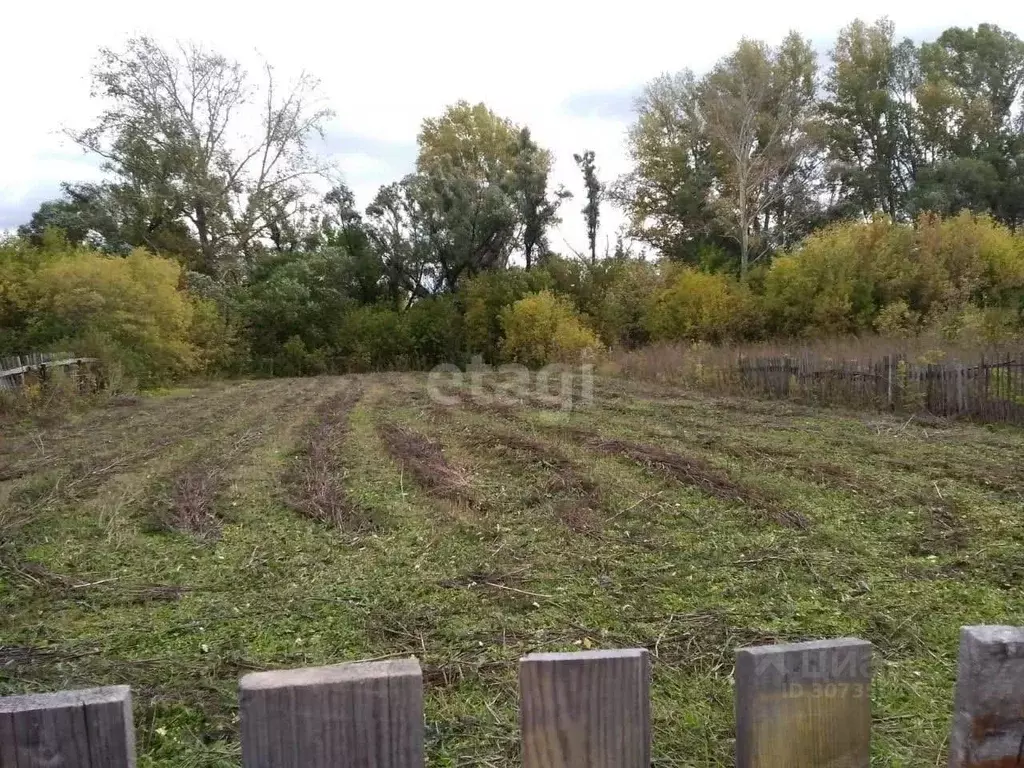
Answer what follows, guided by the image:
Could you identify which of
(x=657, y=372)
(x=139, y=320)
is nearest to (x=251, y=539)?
(x=657, y=372)

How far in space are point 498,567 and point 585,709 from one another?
3.10m

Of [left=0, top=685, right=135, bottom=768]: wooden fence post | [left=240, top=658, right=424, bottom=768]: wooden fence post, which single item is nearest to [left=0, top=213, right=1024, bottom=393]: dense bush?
[left=240, top=658, right=424, bottom=768]: wooden fence post

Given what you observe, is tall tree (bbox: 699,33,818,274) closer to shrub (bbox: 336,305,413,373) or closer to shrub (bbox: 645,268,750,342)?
shrub (bbox: 645,268,750,342)

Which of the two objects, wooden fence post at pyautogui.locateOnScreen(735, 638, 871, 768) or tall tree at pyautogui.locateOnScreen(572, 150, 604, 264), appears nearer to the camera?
wooden fence post at pyautogui.locateOnScreen(735, 638, 871, 768)

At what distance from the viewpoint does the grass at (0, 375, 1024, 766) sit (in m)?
2.67

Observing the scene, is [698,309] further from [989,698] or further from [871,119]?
[989,698]

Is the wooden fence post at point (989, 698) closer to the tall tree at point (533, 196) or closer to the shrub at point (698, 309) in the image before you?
the shrub at point (698, 309)

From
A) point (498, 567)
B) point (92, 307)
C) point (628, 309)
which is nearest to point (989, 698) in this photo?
point (498, 567)

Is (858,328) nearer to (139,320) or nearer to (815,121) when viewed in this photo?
(815,121)

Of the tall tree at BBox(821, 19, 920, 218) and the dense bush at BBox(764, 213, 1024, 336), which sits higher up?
the tall tree at BBox(821, 19, 920, 218)

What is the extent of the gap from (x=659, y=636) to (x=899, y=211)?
99.5 feet

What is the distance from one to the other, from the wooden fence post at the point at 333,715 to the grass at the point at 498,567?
149 cm

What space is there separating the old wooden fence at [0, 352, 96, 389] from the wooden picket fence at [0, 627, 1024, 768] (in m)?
13.7

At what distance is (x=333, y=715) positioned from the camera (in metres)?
0.93
